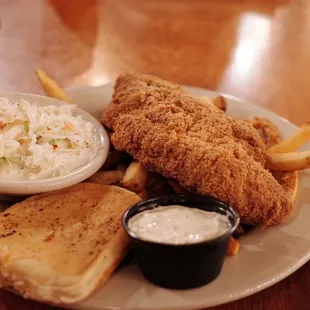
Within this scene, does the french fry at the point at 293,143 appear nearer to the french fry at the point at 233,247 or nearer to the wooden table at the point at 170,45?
the french fry at the point at 233,247

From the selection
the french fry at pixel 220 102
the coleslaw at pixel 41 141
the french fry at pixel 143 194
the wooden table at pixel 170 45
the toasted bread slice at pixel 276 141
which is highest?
the french fry at pixel 220 102

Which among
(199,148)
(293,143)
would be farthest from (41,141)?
(293,143)

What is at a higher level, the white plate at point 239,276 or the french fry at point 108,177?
the white plate at point 239,276

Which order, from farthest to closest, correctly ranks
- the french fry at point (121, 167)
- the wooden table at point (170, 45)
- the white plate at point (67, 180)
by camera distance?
the wooden table at point (170, 45) < the french fry at point (121, 167) < the white plate at point (67, 180)

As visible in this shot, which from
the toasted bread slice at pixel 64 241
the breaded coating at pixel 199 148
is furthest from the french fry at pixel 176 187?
the toasted bread slice at pixel 64 241

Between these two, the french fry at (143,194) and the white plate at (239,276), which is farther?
the french fry at (143,194)

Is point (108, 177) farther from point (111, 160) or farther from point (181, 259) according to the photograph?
point (181, 259)

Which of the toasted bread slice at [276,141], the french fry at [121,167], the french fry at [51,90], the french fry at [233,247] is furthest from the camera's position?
the french fry at [51,90]
